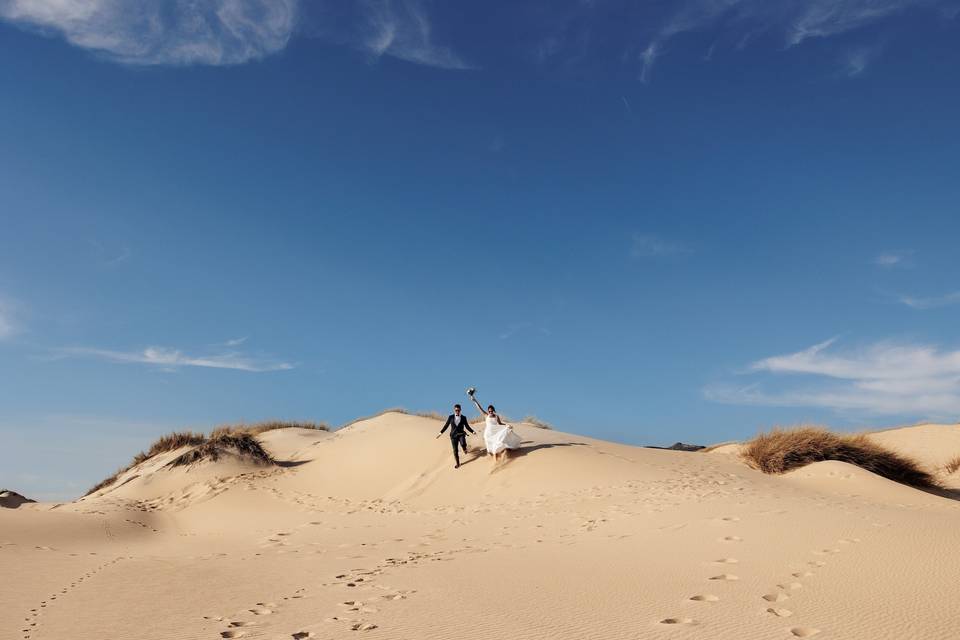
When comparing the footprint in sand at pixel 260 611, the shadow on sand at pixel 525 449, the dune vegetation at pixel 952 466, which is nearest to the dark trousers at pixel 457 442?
the shadow on sand at pixel 525 449

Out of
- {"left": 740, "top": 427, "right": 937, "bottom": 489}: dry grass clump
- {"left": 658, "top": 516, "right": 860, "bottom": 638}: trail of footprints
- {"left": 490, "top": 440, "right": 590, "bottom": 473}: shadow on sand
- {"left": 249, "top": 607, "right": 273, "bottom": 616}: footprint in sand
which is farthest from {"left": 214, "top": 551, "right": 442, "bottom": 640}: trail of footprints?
{"left": 740, "top": 427, "right": 937, "bottom": 489}: dry grass clump

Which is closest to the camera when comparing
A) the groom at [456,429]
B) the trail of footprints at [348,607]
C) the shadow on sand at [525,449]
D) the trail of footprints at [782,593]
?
the trail of footprints at [782,593]

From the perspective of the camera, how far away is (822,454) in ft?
55.9

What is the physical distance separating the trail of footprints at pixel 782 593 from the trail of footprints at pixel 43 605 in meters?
6.12

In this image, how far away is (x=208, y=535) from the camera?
47.7ft

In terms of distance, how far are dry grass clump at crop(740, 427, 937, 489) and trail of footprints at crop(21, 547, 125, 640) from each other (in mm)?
14736

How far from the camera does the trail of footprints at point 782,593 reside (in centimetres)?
519

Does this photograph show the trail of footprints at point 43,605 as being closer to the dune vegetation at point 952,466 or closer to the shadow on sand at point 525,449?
the shadow on sand at point 525,449

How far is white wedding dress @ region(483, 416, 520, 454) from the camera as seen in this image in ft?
54.7

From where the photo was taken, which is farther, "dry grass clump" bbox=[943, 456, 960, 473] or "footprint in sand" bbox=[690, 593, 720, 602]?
"dry grass clump" bbox=[943, 456, 960, 473]

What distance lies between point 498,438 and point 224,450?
10.3m

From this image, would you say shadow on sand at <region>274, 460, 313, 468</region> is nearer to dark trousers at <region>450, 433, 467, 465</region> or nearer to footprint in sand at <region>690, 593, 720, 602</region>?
dark trousers at <region>450, 433, 467, 465</region>

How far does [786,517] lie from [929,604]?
435cm

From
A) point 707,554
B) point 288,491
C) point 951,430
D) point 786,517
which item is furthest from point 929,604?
point 951,430
